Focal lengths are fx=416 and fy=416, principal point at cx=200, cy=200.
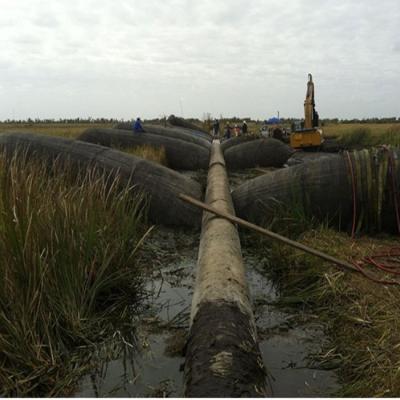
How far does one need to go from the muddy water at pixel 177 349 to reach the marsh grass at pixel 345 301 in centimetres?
15

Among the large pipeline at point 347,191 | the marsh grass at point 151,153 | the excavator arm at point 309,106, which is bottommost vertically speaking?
the large pipeline at point 347,191

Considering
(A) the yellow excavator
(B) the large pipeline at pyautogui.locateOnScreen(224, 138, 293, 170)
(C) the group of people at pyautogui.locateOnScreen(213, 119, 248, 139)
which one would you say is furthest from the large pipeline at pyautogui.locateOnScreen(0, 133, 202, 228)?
(C) the group of people at pyautogui.locateOnScreen(213, 119, 248, 139)

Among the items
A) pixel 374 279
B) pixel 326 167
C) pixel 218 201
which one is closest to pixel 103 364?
pixel 374 279

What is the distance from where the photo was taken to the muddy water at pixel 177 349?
116 inches

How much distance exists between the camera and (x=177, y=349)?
11.2ft

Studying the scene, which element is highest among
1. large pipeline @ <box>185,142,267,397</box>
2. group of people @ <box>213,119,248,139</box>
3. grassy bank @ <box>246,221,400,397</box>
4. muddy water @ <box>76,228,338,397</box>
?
group of people @ <box>213,119,248,139</box>

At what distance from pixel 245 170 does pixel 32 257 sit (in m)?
12.1

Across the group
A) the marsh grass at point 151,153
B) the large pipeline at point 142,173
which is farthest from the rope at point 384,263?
the marsh grass at point 151,153

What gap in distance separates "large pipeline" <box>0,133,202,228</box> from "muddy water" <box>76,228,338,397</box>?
2.09 m

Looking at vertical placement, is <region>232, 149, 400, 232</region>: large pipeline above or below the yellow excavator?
below

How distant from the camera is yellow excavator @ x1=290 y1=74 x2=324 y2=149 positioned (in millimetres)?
17391

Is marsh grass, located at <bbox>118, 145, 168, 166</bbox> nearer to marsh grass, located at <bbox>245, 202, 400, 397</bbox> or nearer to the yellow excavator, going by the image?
marsh grass, located at <bbox>245, 202, 400, 397</bbox>

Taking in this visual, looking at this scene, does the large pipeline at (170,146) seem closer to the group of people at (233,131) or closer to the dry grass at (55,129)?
the dry grass at (55,129)

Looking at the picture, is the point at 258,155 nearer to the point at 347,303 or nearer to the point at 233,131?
the point at 347,303
